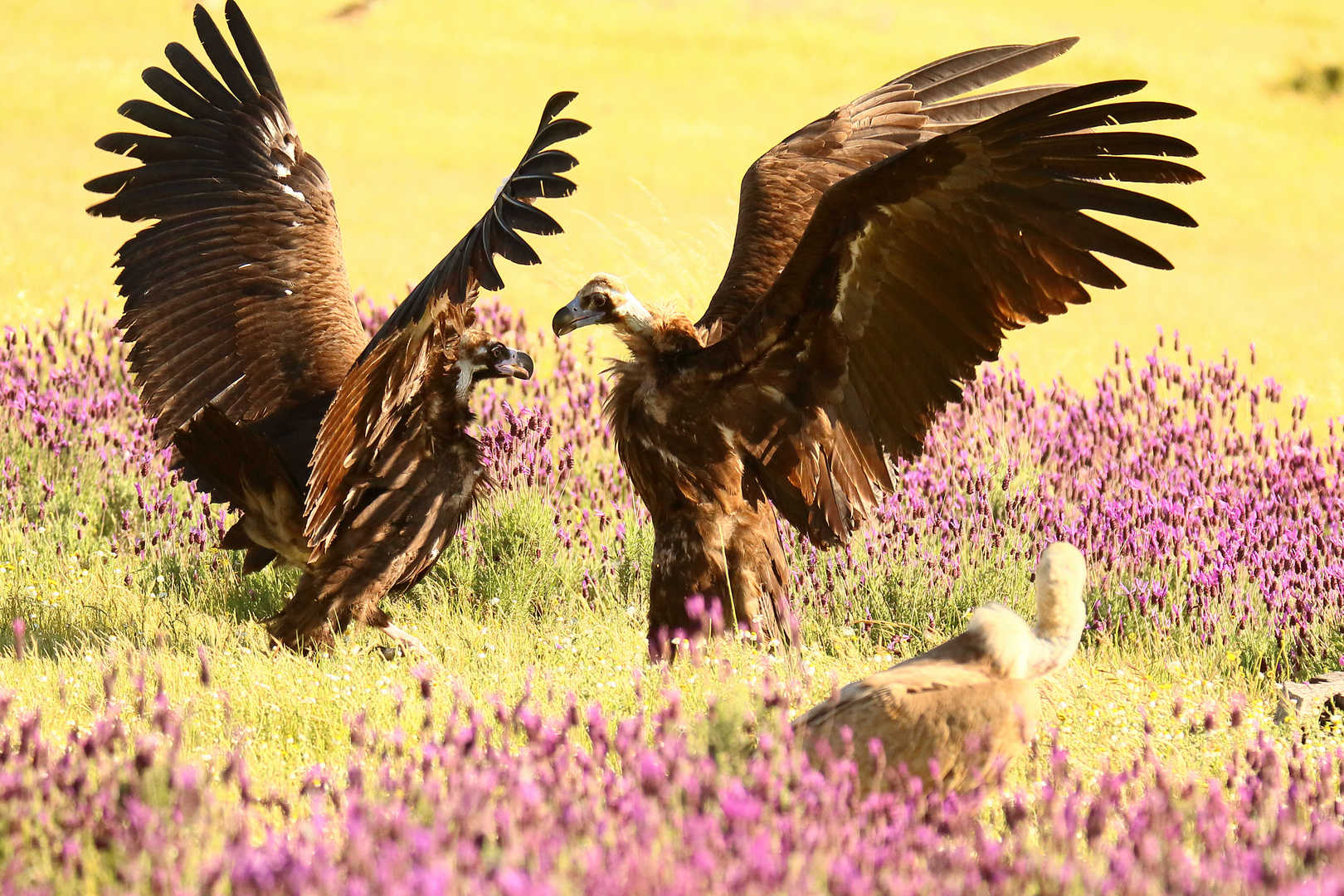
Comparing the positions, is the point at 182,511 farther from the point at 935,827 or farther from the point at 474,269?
the point at 935,827

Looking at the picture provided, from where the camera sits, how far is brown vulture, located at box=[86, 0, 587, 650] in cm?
470

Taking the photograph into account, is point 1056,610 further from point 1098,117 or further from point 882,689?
point 1098,117

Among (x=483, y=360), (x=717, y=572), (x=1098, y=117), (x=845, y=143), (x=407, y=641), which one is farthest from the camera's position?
(x=845, y=143)

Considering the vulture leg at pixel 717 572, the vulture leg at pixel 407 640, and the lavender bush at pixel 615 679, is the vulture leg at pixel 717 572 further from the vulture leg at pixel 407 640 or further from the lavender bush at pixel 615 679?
the vulture leg at pixel 407 640

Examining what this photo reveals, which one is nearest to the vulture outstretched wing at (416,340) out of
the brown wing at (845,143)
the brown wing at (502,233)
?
the brown wing at (502,233)

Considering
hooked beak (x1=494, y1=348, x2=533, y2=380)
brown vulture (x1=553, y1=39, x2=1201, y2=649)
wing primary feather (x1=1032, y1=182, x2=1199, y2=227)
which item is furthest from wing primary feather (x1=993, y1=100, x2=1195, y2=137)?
hooked beak (x1=494, y1=348, x2=533, y2=380)

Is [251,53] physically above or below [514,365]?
above

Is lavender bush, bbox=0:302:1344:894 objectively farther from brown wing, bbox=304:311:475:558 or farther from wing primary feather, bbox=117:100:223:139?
wing primary feather, bbox=117:100:223:139

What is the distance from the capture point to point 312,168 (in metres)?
6.37

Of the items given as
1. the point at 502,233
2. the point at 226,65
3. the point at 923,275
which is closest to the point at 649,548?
the point at 923,275

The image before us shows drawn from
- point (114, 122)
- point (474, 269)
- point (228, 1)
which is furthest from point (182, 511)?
point (114, 122)

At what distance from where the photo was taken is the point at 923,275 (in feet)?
14.2

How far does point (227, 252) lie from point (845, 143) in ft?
8.94

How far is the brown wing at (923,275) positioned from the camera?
12.9 ft
